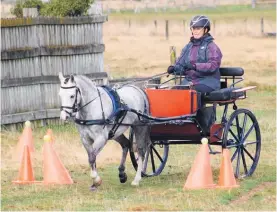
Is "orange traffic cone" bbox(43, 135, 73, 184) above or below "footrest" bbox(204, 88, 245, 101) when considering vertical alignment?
below

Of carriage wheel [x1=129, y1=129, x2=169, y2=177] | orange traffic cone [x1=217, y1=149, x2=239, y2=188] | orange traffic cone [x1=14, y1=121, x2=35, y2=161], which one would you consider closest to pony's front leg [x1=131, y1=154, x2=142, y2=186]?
carriage wheel [x1=129, y1=129, x2=169, y2=177]

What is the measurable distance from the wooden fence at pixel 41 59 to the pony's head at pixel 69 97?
7.26m

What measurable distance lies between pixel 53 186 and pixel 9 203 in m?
1.25

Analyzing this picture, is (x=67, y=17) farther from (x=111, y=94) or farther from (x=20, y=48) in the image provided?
(x=111, y=94)

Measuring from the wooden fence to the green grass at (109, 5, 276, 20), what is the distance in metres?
43.7

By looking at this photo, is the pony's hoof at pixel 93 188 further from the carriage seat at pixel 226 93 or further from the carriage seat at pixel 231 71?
the carriage seat at pixel 231 71

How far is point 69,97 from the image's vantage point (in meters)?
13.4

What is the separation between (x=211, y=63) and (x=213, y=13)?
56.6m

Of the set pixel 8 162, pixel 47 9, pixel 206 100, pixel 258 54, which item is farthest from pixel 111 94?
pixel 258 54

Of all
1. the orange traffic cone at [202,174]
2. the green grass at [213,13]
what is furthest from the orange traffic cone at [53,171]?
the green grass at [213,13]

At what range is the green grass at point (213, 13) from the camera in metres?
67.6

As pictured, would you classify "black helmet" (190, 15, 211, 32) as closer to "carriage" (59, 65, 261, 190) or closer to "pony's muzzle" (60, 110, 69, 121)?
"carriage" (59, 65, 261, 190)

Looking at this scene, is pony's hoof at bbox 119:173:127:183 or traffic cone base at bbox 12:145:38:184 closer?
pony's hoof at bbox 119:173:127:183

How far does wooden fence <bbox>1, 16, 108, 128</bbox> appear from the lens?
20.7 m
